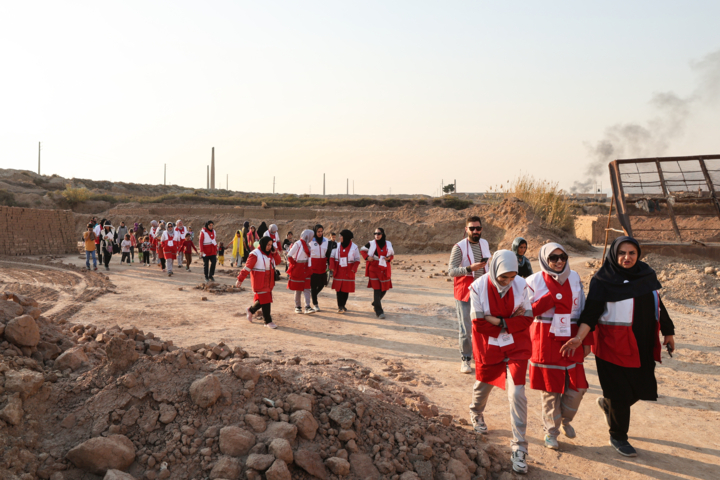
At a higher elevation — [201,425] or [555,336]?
[555,336]

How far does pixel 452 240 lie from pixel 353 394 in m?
19.4

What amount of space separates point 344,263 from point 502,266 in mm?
5256

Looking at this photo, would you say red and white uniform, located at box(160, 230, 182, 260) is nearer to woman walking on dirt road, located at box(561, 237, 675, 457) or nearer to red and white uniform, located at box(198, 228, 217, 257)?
red and white uniform, located at box(198, 228, 217, 257)

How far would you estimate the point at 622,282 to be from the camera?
Answer: 3.47 m

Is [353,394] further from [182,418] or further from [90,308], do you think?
[90,308]

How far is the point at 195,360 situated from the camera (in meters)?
3.79

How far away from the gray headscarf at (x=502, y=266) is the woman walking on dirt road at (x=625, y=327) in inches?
25.8

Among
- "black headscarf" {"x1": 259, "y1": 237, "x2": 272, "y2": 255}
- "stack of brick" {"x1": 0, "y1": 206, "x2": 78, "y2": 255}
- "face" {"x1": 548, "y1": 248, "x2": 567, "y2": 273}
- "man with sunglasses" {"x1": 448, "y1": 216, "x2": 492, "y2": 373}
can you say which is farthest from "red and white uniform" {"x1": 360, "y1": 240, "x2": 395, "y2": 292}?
"stack of brick" {"x1": 0, "y1": 206, "x2": 78, "y2": 255}

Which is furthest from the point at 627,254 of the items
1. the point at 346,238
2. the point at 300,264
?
the point at 300,264

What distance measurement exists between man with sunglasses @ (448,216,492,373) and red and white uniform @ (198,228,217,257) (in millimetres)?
8146

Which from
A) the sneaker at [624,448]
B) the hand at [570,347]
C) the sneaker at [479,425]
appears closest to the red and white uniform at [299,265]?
the sneaker at [479,425]

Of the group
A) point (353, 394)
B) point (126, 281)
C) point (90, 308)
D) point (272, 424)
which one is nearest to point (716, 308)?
point (353, 394)

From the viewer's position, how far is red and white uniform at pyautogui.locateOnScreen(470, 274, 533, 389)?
3361 millimetres

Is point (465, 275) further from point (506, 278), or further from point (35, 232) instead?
point (35, 232)
